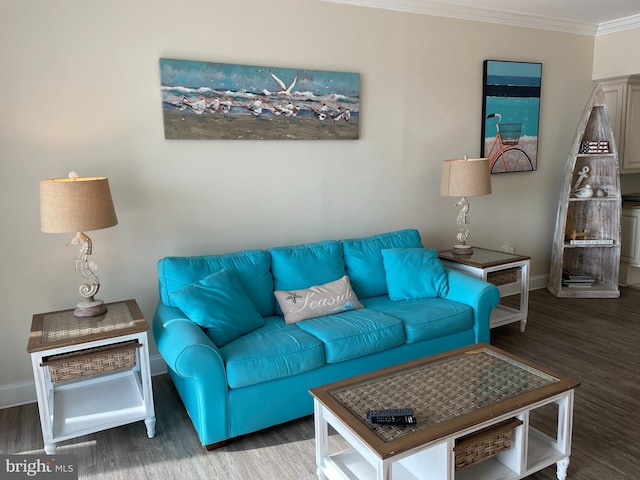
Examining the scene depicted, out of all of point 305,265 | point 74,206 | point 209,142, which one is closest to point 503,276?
point 305,265

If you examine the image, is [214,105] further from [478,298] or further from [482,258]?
[482,258]

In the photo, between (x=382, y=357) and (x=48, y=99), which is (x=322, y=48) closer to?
(x=48, y=99)

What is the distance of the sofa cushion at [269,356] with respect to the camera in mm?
2467

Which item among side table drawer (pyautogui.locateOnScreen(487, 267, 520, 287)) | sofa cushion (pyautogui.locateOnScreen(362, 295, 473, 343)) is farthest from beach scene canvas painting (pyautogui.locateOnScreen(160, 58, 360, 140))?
side table drawer (pyautogui.locateOnScreen(487, 267, 520, 287))

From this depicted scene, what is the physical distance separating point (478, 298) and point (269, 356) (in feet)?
4.86

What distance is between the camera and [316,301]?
3.10 m

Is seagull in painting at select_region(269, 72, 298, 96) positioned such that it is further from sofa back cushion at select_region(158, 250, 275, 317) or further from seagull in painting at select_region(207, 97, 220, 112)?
sofa back cushion at select_region(158, 250, 275, 317)

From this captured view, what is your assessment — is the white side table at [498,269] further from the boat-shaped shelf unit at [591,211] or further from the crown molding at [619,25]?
the crown molding at [619,25]

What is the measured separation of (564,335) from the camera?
3.90m

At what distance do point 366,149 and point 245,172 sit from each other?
102cm

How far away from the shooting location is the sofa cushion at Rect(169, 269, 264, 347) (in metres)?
2.65

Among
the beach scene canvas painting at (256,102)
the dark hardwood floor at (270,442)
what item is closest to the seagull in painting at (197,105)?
the beach scene canvas painting at (256,102)

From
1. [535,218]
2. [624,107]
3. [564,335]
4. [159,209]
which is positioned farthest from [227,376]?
[624,107]

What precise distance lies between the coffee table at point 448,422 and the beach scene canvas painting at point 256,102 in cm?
188
